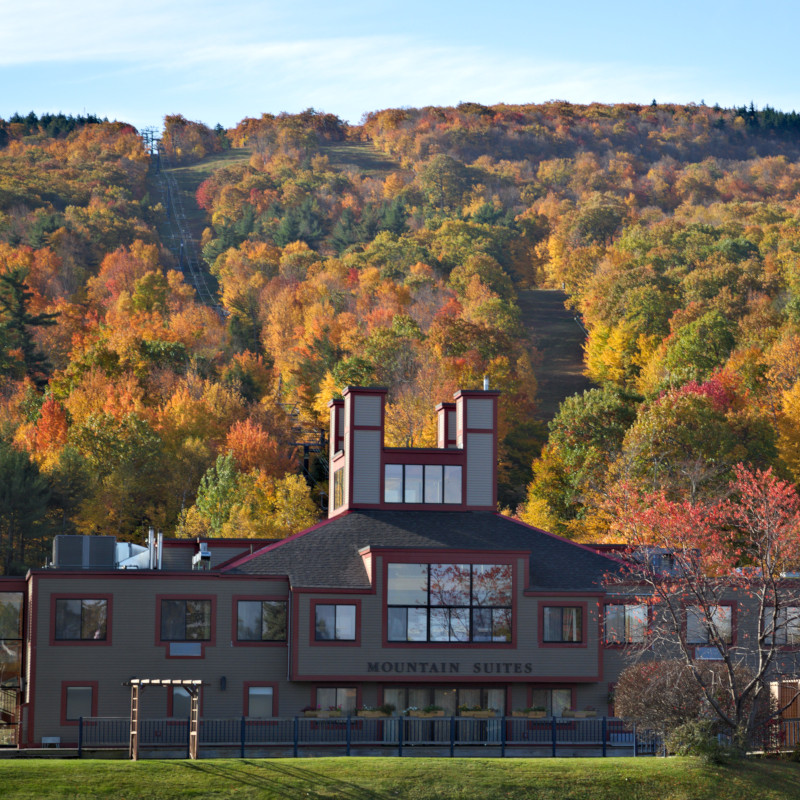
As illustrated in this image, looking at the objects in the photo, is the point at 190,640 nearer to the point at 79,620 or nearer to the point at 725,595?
the point at 79,620

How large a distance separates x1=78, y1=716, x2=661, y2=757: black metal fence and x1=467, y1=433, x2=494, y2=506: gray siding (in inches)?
439

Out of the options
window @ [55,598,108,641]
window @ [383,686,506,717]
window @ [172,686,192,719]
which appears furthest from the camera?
window @ [383,686,506,717]

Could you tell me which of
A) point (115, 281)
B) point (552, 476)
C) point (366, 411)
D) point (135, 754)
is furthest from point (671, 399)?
point (115, 281)

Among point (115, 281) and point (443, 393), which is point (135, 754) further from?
point (115, 281)

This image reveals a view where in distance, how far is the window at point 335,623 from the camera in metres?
56.8

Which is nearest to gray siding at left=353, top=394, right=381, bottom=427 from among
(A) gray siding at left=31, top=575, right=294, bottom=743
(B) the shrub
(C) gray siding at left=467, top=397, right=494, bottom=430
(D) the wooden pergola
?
(C) gray siding at left=467, top=397, right=494, bottom=430

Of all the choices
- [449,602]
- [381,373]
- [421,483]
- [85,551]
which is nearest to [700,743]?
[449,602]

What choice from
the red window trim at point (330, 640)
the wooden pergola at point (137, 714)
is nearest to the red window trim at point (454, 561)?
the red window trim at point (330, 640)

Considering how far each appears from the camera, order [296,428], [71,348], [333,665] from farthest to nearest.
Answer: [71,348] < [296,428] < [333,665]

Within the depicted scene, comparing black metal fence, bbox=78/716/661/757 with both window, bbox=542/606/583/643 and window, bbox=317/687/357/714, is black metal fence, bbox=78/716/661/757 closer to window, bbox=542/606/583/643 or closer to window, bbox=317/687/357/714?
window, bbox=317/687/357/714

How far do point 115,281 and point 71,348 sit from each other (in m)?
30.3

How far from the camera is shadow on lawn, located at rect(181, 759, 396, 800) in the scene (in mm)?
39781

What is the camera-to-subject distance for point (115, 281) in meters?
192

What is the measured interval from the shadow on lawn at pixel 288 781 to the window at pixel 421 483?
22.0m
